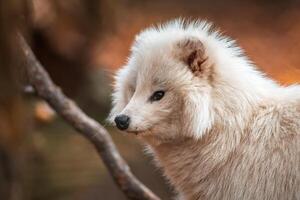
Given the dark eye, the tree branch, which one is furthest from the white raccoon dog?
the tree branch

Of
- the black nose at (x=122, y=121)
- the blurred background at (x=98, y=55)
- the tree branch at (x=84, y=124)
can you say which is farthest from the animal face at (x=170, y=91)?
the blurred background at (x=98, y=55)

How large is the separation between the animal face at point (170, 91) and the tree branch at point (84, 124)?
0.80 meters

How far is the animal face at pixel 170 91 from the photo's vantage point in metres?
3.13

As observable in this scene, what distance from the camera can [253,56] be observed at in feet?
27.6

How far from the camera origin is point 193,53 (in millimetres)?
3234

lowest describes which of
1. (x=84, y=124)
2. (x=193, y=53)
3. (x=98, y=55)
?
(x=84, y=124)

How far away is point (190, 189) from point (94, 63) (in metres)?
5.73

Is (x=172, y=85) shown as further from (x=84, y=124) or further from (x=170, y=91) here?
(x=84, y=124)

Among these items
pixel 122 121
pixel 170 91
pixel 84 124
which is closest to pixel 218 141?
pixel 170 91

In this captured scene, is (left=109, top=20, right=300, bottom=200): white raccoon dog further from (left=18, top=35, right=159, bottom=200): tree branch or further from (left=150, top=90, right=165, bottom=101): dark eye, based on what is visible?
(left=18, top=35, right=159, bottom=200): tree branch

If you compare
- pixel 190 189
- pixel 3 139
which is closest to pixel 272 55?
pixel 190 189

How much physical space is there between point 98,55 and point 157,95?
20.5 ft

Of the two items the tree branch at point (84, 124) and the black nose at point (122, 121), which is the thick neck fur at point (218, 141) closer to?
the black nose at point (122, 121)

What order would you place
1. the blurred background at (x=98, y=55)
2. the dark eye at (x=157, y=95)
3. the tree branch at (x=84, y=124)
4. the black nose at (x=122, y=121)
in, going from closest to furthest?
the black nose at (x=122, y=121), the dark eye at (x=157, y=95), the tree branch at (x=84, y=124), the blurred background at (x=98, y=55)
